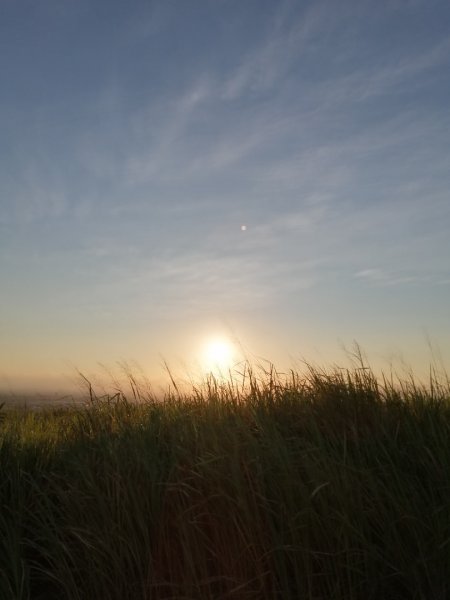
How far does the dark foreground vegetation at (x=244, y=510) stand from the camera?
170 inches

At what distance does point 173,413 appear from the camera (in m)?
6.88

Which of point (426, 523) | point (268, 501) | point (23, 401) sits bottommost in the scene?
point (426, 523)

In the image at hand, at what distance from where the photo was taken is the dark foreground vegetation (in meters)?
4.33

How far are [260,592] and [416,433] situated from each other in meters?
2.13

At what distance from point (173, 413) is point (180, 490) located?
83.3 inches

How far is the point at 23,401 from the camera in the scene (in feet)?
34.0

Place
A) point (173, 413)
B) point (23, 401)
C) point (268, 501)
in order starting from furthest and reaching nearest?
point (23, 401), point (173, 413), point (268, 501)

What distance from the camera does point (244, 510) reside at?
14.7ft

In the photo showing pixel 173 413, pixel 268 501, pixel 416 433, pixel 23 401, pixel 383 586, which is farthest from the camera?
pixel 23 401

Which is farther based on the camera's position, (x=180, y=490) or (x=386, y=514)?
(x=180, y=490)

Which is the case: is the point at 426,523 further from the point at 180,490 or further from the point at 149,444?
the point at 149,444

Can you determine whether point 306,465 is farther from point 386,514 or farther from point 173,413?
point 173,413

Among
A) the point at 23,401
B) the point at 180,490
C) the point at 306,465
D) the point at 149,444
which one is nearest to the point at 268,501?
the point at 306,465

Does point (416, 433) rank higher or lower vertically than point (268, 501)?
higher
